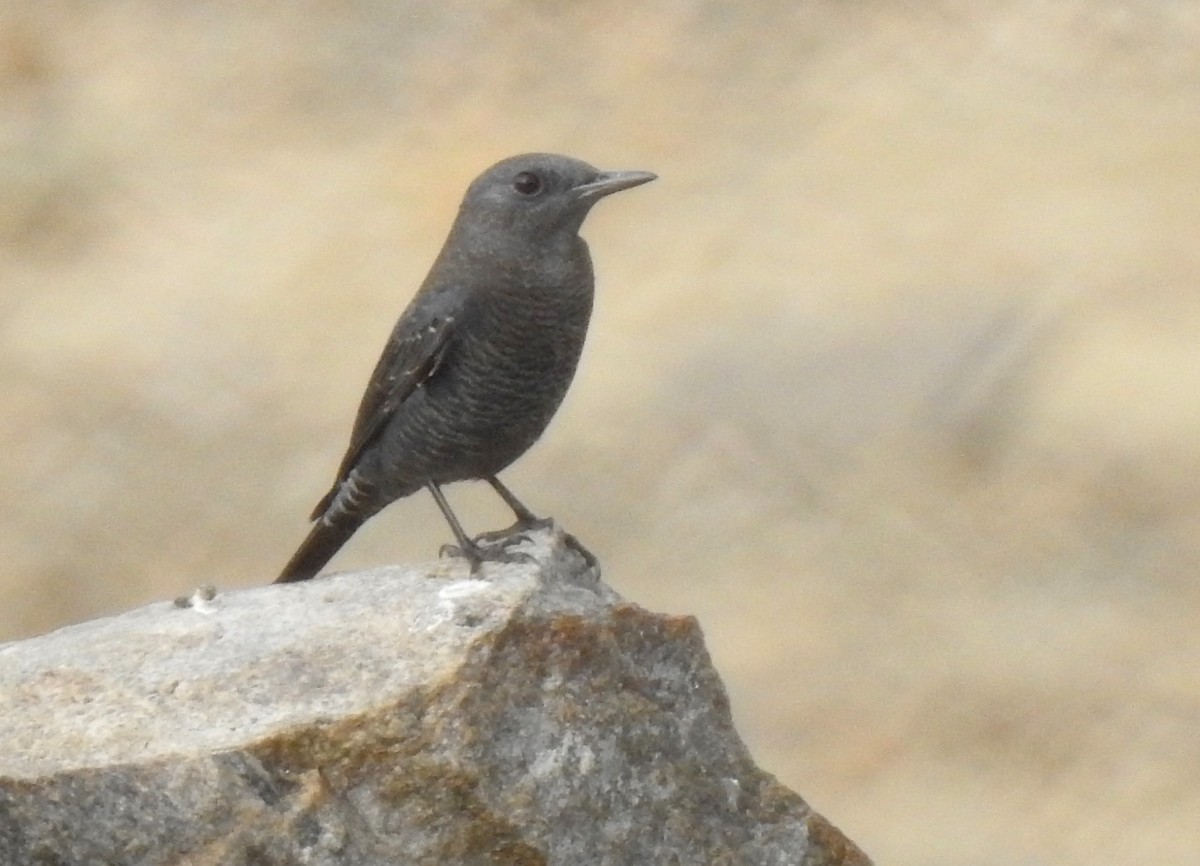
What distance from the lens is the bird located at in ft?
17.7

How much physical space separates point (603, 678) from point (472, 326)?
1.35 m

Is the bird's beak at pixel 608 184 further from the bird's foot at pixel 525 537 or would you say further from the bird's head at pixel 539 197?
the bird's foot at pixel 525 537

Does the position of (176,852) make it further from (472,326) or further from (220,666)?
(472,326)

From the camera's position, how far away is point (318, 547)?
604 cm

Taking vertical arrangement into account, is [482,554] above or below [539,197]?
below

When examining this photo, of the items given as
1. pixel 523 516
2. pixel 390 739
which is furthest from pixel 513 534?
pixel 390 739

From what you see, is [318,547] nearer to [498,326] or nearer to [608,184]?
[498,326]

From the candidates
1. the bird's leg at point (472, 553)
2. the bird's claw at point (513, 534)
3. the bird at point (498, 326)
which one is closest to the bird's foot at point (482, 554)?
the bird's leg at point (472, 553)

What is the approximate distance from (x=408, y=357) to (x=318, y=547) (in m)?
0.81

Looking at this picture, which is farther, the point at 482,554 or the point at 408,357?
the point at 408,357

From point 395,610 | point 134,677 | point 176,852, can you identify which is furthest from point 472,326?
point 176,852

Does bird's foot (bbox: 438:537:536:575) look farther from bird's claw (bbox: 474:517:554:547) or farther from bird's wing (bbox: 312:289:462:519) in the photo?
bird's wing (bbox: 312:289:462:519)

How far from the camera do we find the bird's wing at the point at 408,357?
5473 mm

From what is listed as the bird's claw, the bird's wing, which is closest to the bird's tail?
Answer: the bird's wing
